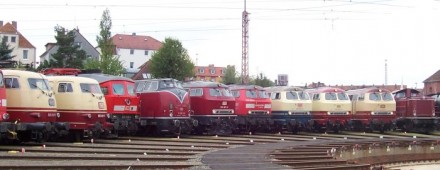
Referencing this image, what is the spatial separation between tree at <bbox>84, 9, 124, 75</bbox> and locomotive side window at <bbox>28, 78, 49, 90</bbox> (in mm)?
36811

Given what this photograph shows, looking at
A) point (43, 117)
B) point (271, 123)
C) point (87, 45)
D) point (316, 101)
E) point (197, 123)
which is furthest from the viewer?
point (87, 45)

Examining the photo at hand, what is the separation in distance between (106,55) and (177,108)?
3733cm

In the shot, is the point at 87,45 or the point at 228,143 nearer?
the point at 228,143

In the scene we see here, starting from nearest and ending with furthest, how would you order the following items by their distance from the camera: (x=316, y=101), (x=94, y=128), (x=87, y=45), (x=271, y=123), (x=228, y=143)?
(x=94, y=128), (x=228, y=143), (x=271, y=123), (x=316, y=101), (x=87, y=45)

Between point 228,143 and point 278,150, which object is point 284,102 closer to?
point 228,143

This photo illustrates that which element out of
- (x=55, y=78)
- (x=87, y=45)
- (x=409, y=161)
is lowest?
(x=409, y=161)

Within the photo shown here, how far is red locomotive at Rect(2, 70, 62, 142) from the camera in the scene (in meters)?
18.0

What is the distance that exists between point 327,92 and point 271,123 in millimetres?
4451

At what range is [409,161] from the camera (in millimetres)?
26109

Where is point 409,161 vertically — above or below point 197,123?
below

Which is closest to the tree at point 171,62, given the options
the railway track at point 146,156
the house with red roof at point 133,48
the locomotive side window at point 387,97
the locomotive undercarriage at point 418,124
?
the locomotive undercarriage at point 418,124

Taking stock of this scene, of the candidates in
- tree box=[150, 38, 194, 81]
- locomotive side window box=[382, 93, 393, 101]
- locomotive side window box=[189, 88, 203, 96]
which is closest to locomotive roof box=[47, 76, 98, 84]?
locomotive side window box=[189, 88, 203, 96]

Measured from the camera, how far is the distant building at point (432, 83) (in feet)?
281

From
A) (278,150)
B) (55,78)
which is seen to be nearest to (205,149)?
(278,150)
